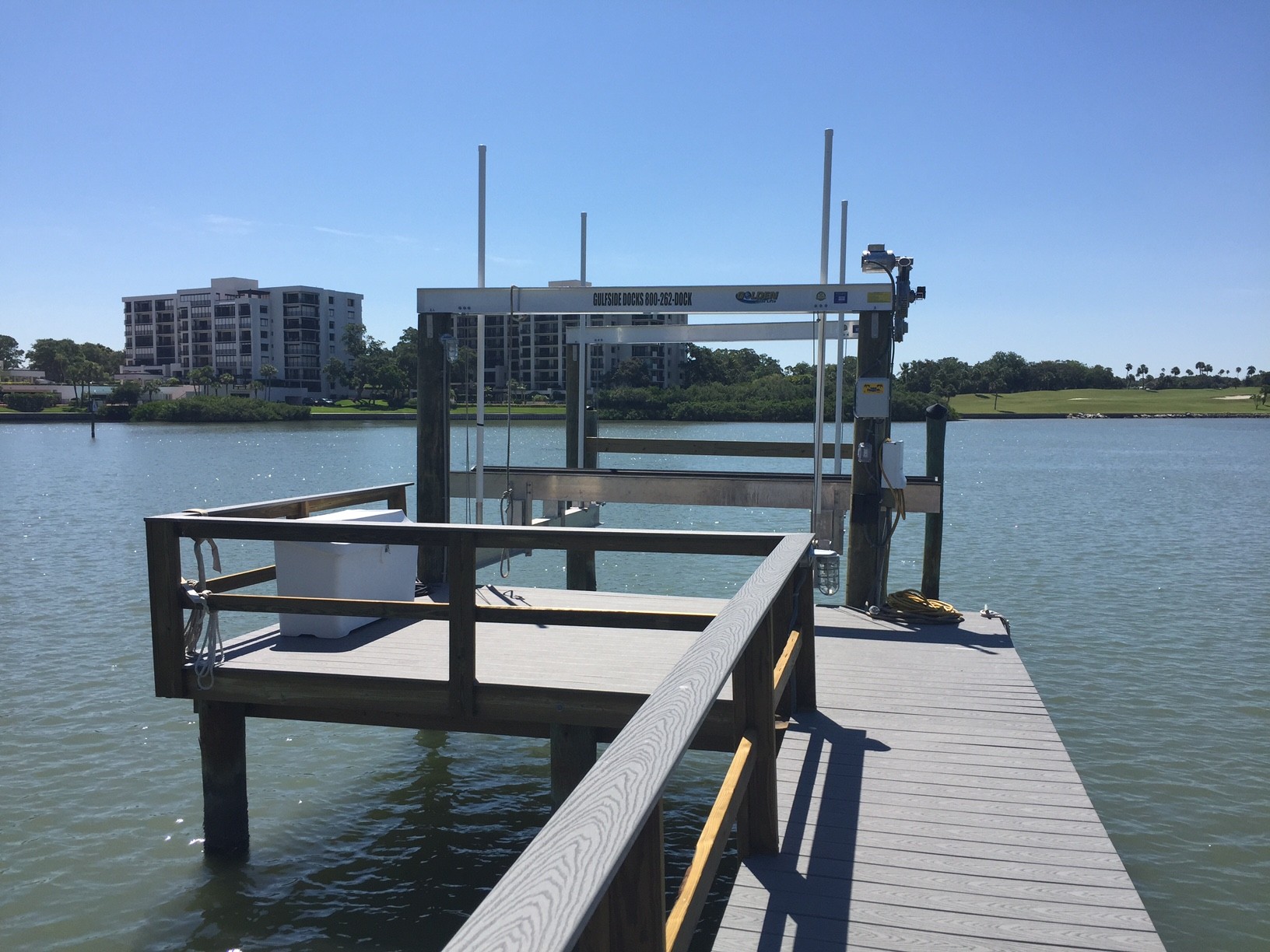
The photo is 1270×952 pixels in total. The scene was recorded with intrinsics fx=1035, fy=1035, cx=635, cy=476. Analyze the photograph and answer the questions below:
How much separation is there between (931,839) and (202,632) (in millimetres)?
4416

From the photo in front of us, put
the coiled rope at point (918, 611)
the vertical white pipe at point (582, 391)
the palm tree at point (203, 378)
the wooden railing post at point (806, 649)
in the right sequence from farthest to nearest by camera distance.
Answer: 1. the palm tree at point (203, 378)
2. the vertical white pipe at point (582, 391)
3. the coiled rope at point (918, 611)
4. the wooden railing post at point (806, 649)

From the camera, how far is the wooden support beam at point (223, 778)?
259 inches

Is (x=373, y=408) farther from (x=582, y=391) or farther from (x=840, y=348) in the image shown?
(x=840, y=348)

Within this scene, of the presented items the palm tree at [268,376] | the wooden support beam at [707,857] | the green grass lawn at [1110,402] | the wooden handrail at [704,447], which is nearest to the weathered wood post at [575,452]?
the wooden handrail at [704,447]

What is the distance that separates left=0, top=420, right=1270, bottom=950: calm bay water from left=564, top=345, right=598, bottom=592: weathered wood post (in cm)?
210

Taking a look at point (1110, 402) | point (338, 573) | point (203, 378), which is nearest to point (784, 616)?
point (338, 573)

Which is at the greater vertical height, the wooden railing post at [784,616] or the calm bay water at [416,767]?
the wooden railing post at [784,616]

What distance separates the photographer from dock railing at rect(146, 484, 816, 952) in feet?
4.83

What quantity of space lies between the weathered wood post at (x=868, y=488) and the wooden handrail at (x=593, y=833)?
6231 millimetres

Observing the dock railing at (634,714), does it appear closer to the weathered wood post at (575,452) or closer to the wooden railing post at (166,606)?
the wooden railing post at (166,606)

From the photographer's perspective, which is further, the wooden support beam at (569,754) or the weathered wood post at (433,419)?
the weathered wood post at (433,419)

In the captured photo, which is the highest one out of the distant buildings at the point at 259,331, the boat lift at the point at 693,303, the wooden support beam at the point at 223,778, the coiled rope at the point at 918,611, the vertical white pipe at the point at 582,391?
the distant buildings at the point at 259,331

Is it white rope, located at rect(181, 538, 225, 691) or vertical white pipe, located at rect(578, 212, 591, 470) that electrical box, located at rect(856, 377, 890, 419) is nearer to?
vertical white pipe, located at rect(578, 212, 591, 470)

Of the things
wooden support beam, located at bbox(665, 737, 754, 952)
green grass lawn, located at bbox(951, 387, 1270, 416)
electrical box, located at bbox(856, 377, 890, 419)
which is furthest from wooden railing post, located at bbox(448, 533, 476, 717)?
green grass lawn, located at bbox(951, 387, 1270, 416)
